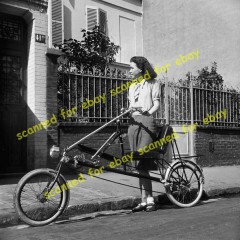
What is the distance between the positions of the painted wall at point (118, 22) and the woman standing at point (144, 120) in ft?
30.1

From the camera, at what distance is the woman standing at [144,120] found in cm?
551

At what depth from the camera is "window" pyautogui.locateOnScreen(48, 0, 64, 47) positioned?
45.5 feet

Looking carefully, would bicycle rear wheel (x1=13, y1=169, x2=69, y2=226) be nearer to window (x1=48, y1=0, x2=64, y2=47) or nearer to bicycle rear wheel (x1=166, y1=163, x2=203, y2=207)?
bicycle rear wheel (x1=166, y1=163, x2=203, y2=207)

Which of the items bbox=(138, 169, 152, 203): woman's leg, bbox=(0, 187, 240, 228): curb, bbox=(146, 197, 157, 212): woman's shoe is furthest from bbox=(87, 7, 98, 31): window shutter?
bbox=(146, 197, 157, 212): woman's shoe

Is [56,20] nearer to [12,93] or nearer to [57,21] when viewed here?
[57,21]

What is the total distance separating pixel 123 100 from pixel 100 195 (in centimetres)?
411

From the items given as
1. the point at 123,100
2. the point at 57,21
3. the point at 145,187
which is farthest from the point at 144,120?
the point at 57,21

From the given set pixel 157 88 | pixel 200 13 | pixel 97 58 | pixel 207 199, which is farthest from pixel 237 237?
pixel 200 13

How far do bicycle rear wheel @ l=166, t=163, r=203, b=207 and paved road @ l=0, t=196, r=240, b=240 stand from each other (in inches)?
14.0

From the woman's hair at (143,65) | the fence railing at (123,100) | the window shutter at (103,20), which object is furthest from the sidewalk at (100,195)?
the window shutter at (103,20)

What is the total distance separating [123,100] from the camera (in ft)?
32.3

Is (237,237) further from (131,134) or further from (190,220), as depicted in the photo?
(131,134)

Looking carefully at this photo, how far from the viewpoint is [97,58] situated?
10.1m

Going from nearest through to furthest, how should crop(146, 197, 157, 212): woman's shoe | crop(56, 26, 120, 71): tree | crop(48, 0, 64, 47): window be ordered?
crop(146, 197, 157, 212): woman's shoe, crop(56, 26, 120, 71): tree, crop(48, 0, 64, 47): window
